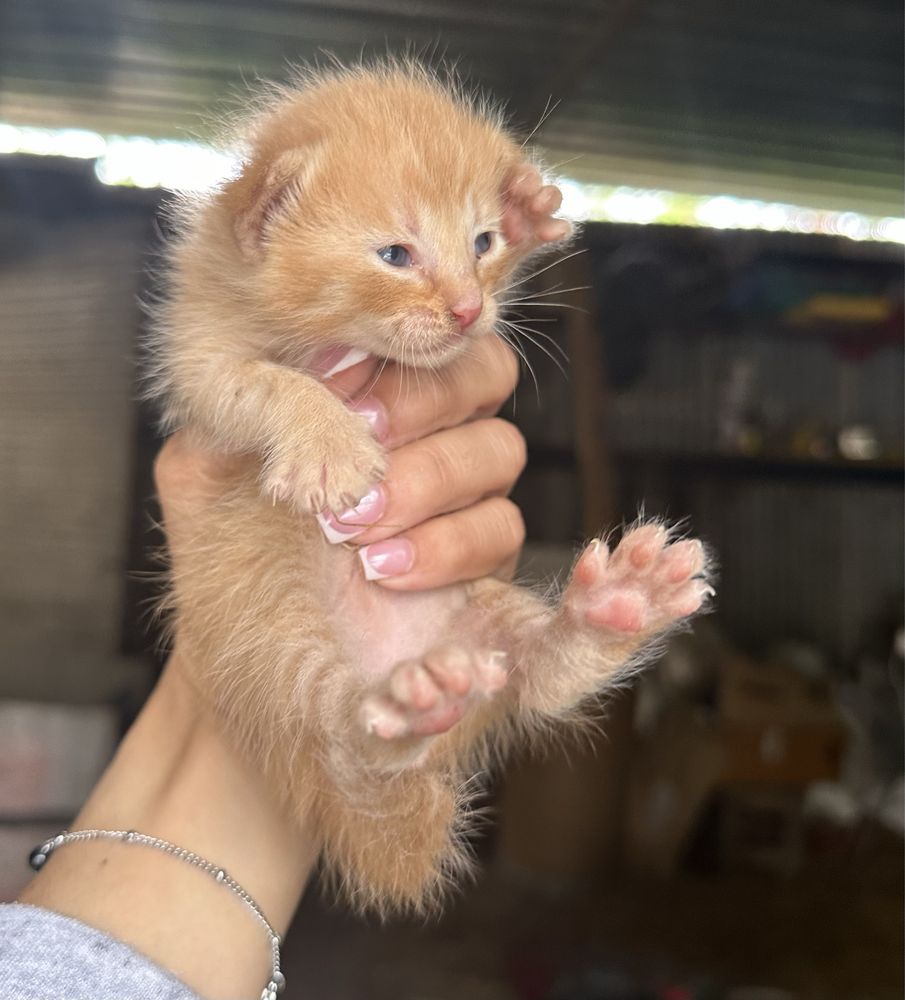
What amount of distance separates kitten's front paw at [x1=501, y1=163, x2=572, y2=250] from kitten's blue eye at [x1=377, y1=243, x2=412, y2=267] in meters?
0.24

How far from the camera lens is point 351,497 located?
Result: 98 cm

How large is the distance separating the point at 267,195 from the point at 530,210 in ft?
1.26

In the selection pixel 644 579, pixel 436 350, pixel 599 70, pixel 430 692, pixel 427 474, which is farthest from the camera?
pixel 599 70

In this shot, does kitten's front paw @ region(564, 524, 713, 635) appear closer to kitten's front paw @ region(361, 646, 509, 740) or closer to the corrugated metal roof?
kitten's front paw @ region(361, 646, 509, 740)

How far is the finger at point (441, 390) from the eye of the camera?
118cm

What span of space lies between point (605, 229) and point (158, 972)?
1844 mm

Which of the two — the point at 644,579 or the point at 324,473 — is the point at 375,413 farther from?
the point at 644,579

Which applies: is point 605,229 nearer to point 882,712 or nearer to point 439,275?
point 439,275

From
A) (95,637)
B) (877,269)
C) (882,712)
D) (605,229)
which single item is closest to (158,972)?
(95,637)

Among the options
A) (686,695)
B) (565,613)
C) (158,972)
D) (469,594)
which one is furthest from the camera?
(686,695)

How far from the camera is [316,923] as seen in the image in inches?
84.6

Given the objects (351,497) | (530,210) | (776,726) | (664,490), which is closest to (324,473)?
(351,497)

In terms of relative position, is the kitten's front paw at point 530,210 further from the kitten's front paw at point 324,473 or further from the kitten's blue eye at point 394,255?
the kitten's front paw at point 324,473

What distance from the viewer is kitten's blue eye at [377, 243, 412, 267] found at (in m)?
1.05
